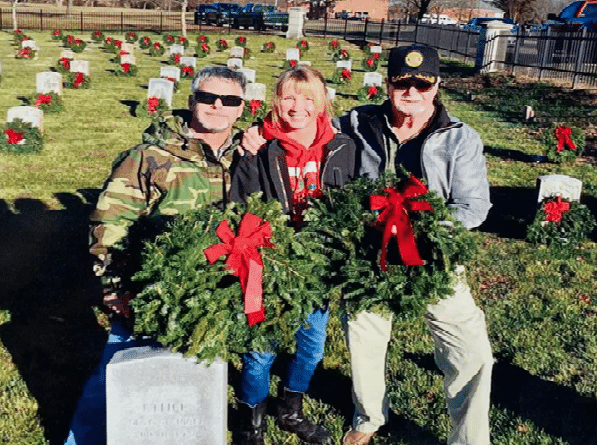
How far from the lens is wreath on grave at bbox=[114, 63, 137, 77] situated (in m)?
20.8

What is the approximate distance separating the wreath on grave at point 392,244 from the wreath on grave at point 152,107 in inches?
464

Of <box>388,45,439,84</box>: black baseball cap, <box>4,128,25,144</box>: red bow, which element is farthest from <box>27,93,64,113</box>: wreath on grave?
<box>388,45,439,84</box>: black baseball cap

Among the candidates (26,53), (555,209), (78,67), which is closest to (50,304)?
(555,209)

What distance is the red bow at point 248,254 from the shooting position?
9.95 ft

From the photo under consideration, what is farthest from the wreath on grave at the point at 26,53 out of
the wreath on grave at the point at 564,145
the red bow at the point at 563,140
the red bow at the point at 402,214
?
the red bow at the point at 402,214

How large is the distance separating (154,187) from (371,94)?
1362 cm

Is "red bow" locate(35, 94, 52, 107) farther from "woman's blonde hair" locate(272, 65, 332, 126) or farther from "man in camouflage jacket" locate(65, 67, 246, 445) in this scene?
"woman's blonde hair" locate(272, 65, 332, 126)

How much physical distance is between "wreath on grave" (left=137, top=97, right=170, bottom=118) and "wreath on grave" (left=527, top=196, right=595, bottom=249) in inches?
349

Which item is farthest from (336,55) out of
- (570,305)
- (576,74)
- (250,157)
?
(250,157)

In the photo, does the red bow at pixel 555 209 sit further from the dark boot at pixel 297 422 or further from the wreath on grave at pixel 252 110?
the wreath on grave at pixel 252 110

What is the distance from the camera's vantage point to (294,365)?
4078mm

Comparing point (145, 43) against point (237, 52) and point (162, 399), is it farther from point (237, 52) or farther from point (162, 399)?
point (162, 399)

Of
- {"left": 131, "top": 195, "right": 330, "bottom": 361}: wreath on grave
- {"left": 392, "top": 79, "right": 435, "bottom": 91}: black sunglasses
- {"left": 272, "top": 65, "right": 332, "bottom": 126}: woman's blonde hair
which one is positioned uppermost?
{"left": 392, "top": 79, "right": 435, "bottom": 91}: black sunglasses

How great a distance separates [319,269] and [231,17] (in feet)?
122
